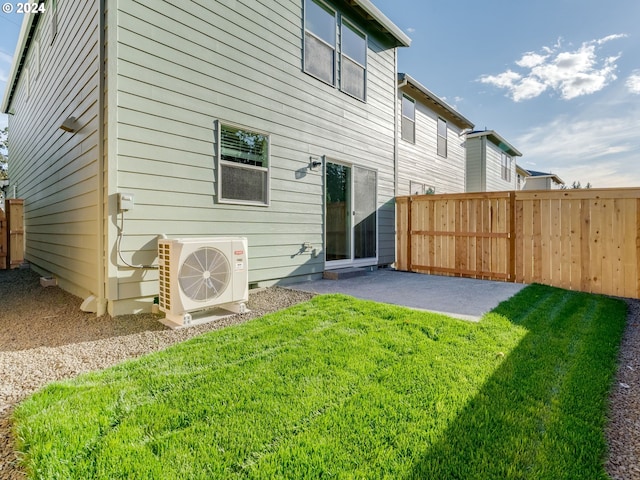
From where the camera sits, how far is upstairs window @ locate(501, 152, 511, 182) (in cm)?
1612

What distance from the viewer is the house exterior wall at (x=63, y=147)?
3.78 meters

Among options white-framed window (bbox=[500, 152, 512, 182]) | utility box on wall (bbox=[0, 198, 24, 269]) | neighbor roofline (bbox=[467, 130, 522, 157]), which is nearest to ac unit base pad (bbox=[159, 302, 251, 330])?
utility box on wall (bbox=[0, 198, 24, 269])

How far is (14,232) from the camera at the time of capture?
26.4 feet

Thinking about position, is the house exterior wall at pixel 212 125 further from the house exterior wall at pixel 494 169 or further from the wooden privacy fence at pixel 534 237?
the house exterior wall at pixel 494 169

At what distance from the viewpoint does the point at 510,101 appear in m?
14.5

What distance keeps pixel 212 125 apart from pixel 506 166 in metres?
16.6

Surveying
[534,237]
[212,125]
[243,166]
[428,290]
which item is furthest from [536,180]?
[212,125]

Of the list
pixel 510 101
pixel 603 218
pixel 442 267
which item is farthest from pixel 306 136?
pixel 510 101

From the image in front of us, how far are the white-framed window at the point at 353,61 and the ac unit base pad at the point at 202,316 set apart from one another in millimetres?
4623

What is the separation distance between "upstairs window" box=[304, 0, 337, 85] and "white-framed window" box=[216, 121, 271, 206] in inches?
70.8

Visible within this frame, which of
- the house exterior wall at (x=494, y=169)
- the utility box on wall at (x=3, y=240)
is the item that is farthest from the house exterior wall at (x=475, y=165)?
the utility box on wall at (x=3, y=240)

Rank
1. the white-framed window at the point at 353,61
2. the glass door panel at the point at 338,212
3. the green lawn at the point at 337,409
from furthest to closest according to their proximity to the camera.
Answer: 1. the white-framed window at the point at 353,61
2. the glass door panel at the point at 338,212
3. the green lawn at the point at 337,409

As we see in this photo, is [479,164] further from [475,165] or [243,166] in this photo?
[243,166]

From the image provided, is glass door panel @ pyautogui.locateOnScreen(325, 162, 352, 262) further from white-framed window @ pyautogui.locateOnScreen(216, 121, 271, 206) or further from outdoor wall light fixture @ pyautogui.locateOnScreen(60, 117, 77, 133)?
outdoor wall light fixture @ pyautogui.locateOnScreen(60, 117, 77, 133)
